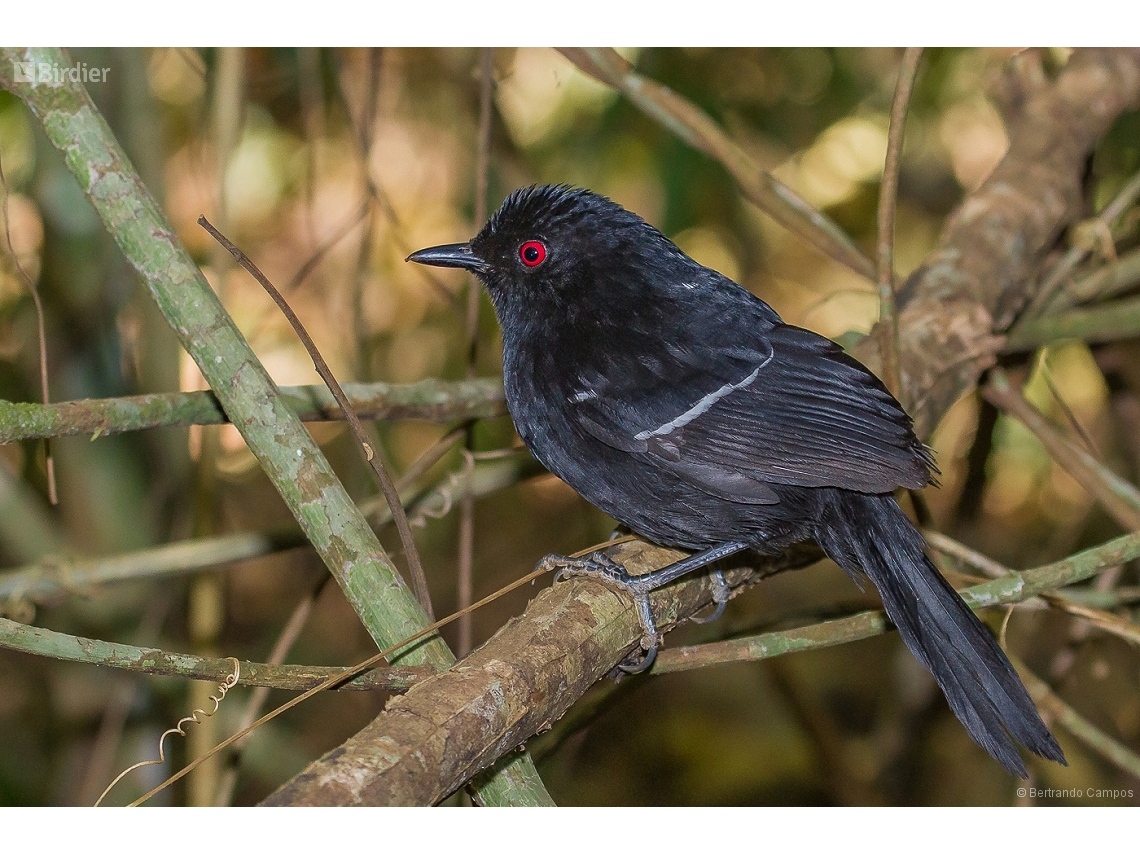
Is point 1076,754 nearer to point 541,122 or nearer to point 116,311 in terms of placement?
point 541,122

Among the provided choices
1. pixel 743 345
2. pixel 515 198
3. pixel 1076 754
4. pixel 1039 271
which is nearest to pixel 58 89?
pixel 515 198

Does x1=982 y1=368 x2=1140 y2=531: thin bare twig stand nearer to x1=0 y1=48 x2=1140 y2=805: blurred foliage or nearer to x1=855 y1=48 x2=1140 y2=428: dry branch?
x1=855 y1=48 x2=1140 y2=428: dry branch

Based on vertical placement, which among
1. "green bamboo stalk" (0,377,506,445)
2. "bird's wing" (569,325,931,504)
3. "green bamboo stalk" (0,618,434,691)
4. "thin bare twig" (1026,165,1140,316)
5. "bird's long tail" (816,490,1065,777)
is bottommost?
"bird's long tail" (816,490,1065,777)

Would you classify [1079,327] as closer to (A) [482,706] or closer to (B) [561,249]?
(B) [561,249]

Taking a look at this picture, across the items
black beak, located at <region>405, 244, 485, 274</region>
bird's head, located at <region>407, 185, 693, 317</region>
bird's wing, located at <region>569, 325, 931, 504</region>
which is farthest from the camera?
black beak, located at <region>405, 244, 485, 274</region>

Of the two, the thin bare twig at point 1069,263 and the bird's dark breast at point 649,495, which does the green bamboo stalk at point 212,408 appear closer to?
the bird's dark breast at point 649,495

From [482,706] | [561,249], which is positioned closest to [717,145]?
[561,249]

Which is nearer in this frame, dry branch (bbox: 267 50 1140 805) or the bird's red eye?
dry branch (bbox: 267 50 1140 805)

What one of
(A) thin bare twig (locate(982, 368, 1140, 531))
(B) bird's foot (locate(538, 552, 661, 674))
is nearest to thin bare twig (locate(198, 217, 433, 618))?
(B) bird's foot (locate(538, 552, 661, 674))
